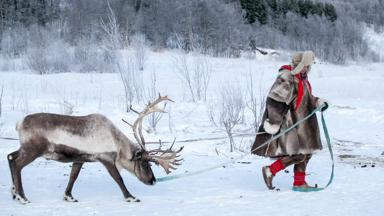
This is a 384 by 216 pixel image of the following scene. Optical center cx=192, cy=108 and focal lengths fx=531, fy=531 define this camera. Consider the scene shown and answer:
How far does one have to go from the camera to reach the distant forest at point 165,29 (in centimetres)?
2569

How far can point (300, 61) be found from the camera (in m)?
5.80

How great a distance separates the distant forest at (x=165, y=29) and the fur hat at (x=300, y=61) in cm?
1597

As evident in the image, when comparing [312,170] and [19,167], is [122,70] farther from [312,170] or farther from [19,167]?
[19,167]

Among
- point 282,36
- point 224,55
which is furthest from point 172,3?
point 282,36

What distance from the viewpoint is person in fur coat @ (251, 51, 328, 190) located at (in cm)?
567

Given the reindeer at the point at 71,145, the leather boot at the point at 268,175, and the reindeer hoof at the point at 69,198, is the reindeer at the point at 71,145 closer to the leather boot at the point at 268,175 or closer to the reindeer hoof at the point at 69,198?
the reindeer hoof at the point at 69,198

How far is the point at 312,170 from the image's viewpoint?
7.40 metres

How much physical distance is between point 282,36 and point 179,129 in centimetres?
3387

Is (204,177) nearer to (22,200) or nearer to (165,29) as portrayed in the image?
(22,200)

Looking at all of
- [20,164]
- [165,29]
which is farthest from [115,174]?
[165,29]

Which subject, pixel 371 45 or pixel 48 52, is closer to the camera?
pixel 48 52

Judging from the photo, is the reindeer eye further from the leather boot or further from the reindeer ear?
the leather boot

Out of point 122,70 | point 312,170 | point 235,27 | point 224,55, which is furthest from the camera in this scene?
point 235,27

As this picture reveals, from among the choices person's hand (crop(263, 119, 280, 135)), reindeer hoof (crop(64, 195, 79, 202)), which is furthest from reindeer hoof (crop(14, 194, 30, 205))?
person's hand (crop(263, 119, 280, 135))
